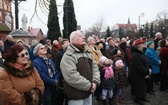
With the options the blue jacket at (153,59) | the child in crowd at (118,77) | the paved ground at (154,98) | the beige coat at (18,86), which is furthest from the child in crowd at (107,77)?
the beige coat at (18,86)

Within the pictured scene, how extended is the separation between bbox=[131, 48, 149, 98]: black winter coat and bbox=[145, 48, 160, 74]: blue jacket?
1209 mm

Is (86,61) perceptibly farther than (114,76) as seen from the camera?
No

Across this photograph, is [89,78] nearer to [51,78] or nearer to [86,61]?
[86,61]

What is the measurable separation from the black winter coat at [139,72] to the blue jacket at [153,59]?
1209mm

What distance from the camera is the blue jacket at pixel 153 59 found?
6928mm

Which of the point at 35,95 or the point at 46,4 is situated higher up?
the point at 46,4

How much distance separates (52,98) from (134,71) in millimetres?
2789

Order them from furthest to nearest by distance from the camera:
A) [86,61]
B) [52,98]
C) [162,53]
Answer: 1. [162,53]
2. [52,98]
3. [86,61]

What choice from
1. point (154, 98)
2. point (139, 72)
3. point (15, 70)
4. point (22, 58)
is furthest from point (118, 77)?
point (15, 70)

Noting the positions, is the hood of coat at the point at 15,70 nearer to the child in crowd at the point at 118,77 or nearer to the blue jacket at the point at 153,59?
the child in crowd at the point at 118,77

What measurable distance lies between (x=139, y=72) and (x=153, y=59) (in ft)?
4.82

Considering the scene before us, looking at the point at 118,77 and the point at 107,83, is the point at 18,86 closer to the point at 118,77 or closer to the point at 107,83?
the point at 107,83

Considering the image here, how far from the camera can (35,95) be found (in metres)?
3.21

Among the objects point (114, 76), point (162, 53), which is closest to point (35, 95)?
point (114, 76)
